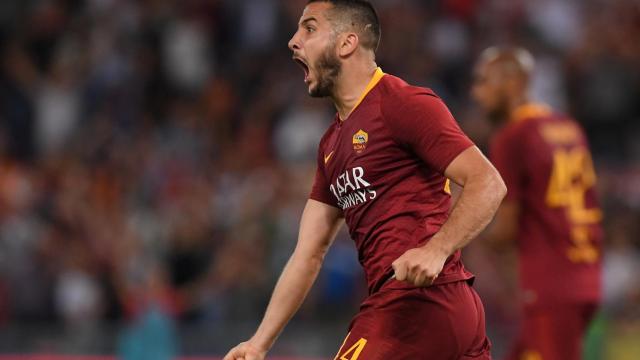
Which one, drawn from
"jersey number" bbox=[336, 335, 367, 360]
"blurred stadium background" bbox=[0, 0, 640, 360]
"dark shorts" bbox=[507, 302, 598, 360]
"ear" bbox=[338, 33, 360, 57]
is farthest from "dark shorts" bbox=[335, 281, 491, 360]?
"blurred stadium background" bbox=[0, 0, 640, 360]

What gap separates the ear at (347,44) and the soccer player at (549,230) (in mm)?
2315

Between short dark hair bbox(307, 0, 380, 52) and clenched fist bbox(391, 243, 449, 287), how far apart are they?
3.63ft

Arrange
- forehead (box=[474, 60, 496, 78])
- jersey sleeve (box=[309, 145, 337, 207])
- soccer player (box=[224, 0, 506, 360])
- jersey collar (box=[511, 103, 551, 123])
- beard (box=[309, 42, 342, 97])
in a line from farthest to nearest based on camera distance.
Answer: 1. forehead (box=[474, 60, 496, 78])
2. jersey collar (box=[511, 103, 551, 123])
3. jersey sleeve (box=[309, 145, 337, 207])
4. beard (box=[309, 42, 342, 97])
5. soccer player (box=[224, 0, 506, 360])

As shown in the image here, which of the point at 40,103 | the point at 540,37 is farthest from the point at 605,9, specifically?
the point at 40,103

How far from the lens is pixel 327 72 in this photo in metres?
5.30

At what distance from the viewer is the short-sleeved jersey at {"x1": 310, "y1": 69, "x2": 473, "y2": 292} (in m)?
4.96

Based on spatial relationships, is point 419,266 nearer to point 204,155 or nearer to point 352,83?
point 352,83

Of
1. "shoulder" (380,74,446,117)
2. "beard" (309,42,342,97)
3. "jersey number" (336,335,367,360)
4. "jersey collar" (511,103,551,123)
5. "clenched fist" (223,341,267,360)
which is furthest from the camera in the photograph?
"jersey collar" (511,103,551,123)

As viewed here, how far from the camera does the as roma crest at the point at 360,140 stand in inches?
203

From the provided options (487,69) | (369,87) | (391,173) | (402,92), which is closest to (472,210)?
(391,173)

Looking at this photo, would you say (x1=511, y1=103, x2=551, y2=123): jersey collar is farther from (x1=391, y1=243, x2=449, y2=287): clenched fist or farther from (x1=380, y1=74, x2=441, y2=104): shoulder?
(x1=391, y1=243, x2=449, y2=287): clenched fist

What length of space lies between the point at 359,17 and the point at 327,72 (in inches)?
10.3

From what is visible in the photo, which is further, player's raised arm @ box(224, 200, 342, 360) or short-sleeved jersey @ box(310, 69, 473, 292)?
player's raised arm @ box(224, 200, 342, 360)

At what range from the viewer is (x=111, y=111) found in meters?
14.5
